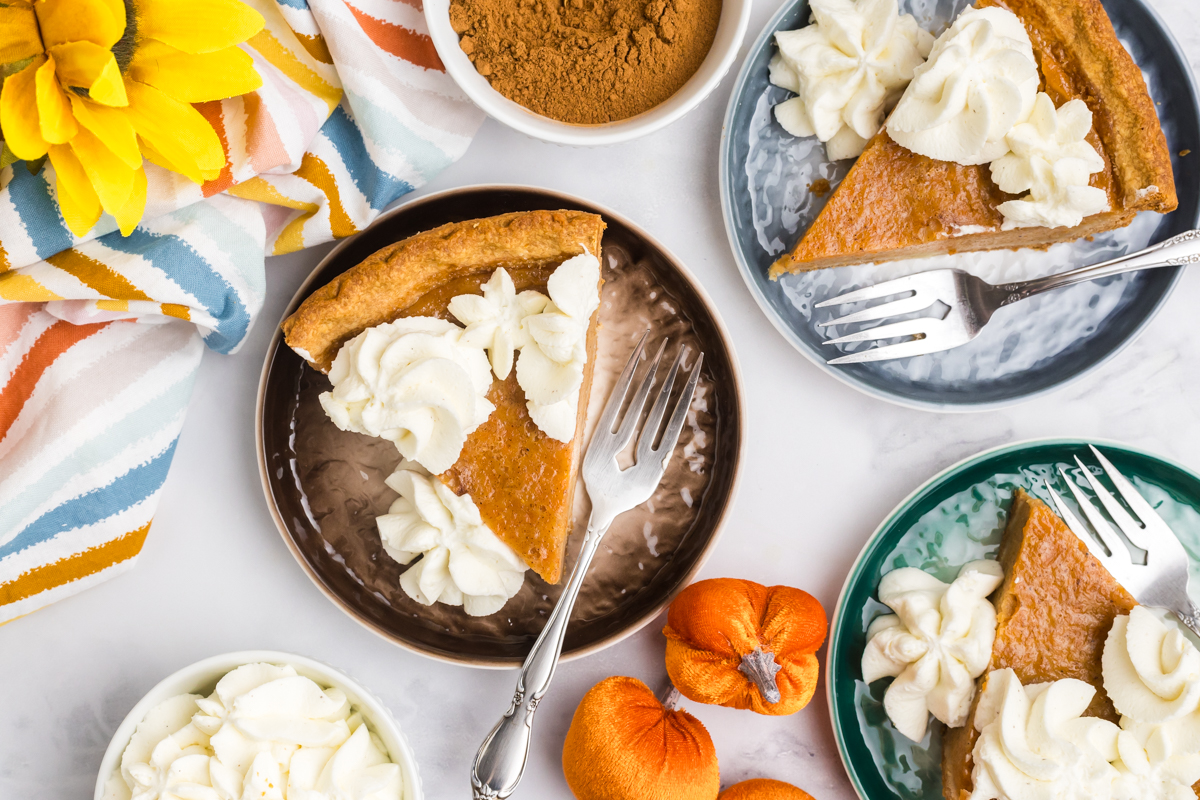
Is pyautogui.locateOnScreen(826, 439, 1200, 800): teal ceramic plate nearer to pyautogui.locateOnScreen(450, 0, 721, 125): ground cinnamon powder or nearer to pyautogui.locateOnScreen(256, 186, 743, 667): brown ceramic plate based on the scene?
pyautogui.locateOnScreen(256, 186, 743, 667): brown ceramic plate

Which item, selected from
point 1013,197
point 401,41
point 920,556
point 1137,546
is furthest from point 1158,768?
point 401,41

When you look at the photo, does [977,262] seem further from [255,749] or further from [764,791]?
[255,749]

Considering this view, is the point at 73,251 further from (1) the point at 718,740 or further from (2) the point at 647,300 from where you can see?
(1) the point at 718,740

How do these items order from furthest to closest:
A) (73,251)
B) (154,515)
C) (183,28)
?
(154,515) → (73,251) → (183,28)

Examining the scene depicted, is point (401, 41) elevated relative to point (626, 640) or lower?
elevated

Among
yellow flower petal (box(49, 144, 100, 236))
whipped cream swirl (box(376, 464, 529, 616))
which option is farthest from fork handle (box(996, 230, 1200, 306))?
yellow flower petal (box(49, 144, 100, 236))

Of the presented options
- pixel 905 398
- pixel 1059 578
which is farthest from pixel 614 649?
pixel 1059 578
